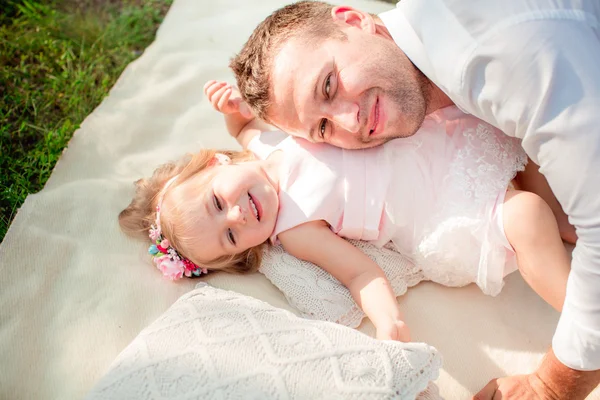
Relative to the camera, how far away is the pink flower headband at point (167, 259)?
2.54m

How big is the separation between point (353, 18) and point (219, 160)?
2.78 feet

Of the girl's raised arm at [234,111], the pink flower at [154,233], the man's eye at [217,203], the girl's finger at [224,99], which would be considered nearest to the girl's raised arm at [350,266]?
the man's eye at [217,203]

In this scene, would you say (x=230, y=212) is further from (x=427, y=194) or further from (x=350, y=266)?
(x=427, y=194)

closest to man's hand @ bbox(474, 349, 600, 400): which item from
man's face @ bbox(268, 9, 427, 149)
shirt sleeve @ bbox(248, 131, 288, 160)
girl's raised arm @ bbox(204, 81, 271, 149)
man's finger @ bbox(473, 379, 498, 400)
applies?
man's finger @ bbox(473, 379, 498, 400)

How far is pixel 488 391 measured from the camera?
2.20 metres

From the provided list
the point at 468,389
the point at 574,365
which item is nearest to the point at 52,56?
the point at 468,389

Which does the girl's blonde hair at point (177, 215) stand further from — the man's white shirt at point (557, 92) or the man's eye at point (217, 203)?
the man's white shirt at point (557, 92)

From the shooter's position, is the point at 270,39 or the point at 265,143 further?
the point at 265,143

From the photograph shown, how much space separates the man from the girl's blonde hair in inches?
14.0

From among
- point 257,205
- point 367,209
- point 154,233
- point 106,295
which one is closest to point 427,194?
point 367,209

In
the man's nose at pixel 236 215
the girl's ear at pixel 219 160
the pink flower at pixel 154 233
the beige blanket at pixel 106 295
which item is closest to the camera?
the beige blanket at pixel 106 295

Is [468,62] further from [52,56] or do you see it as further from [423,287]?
[52,56]

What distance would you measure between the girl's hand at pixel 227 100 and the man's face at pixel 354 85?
0.53m

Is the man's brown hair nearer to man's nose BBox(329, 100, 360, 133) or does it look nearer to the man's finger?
man's nose BBox(329, 100, 360, 133)
